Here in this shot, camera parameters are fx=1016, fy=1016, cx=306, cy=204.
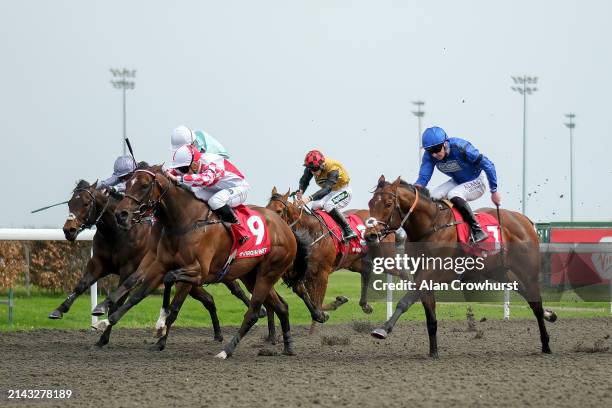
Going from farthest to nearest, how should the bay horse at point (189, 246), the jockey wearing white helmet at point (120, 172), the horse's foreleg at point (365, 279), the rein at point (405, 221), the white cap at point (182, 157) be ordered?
the horse's foreleg at point (365, 279) → the jockey wearing white helmet at point (120, 172) → the white cap at point (182, 157) → the rein at point (405, 221) → the bay horse at point (189, 246)

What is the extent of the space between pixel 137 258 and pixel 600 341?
4.49 m

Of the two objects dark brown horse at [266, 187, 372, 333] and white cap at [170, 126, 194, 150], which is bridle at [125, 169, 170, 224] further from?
dark brown horse at [266, 187, 372, 333]

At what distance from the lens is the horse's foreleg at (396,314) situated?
8016 millimetres

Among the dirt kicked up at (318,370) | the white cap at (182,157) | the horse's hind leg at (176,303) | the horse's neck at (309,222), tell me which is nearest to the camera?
the dirt kicked up at (318,370)

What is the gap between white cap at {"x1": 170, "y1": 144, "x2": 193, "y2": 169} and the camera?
848 centimetres

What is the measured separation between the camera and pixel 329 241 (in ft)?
38.0

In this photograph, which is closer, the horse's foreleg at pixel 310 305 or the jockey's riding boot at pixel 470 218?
the jockey's riding boot at pixel 470 218

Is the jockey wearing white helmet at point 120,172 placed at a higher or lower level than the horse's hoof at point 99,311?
higher

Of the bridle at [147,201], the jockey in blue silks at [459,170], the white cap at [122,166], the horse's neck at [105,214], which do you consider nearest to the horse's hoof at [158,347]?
the horse's neck at [105,214]

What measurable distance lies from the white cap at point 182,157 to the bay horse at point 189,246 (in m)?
0.15

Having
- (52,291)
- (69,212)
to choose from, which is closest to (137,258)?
(69,212)

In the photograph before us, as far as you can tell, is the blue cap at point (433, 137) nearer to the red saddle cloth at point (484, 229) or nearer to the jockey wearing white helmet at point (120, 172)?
the red saddle cloth at point (484, 229)

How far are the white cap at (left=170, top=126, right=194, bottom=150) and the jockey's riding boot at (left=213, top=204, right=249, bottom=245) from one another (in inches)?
26.7

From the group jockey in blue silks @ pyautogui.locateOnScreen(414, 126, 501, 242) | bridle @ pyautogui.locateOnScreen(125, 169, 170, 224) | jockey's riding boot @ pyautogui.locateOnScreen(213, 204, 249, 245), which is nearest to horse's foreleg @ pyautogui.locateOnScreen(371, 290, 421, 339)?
jockey in blue silks @ pyautogui.locateOnScreen(414, 126, 501, 242)
